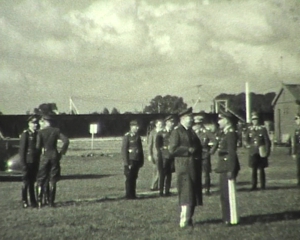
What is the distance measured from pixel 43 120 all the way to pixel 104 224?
2830 millimetres

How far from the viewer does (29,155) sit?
10125 millimetres

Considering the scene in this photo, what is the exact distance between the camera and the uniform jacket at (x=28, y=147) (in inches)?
394

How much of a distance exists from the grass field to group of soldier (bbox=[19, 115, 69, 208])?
0.42 metres

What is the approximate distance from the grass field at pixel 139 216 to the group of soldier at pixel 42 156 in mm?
424

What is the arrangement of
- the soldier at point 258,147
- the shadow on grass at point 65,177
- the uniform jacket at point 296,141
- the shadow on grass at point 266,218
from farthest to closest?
the shadow on grass at point 65,177 < the soldier at point 258,147 < the uniform jacket at point 296,141 < the shadow on grass at point 266,218

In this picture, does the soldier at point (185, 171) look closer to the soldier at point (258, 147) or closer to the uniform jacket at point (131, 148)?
the uniform jacket at point (131, 148)

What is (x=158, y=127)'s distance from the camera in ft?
42.0

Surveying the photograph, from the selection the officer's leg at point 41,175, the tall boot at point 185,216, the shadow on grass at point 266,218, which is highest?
the officer's leg at point 41,175

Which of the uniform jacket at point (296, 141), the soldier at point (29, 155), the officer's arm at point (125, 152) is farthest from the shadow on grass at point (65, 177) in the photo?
the uniform jacket at point (296, 141)

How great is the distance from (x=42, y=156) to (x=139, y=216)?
237 centimetres

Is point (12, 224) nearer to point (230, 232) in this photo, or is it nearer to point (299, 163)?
point (230, 232)

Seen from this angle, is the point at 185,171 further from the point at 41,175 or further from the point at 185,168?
the point at 41,175

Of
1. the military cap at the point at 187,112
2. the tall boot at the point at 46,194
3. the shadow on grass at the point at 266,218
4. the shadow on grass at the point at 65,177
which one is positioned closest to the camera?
the military cap at the point at 187,112

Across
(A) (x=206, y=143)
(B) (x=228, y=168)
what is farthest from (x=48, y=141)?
(B) (x=228, y=168)
